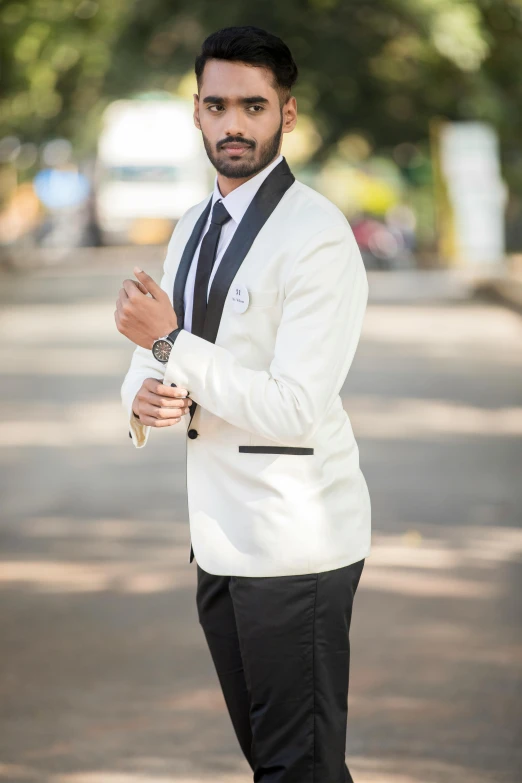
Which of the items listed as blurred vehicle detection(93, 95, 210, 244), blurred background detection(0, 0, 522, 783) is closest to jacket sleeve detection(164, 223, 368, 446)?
blurred background detection(0, 0, 522, 783)

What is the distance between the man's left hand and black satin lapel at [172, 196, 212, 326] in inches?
7.7

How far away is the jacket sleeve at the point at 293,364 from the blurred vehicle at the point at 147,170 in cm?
4692

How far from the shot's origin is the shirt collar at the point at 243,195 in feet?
9.73

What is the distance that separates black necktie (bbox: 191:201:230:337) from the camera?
2.96 meters

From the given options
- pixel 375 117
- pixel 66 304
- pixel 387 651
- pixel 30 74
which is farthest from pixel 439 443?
pixel 375 117

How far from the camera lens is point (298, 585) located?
297cm

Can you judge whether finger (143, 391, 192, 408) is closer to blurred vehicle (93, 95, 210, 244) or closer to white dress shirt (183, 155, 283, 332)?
white dress shirt (183, 155, 283, 332)

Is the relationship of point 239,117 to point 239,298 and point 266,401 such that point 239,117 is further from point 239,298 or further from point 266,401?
point 266,401

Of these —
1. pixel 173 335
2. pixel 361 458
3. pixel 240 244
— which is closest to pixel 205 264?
pixel 240 244

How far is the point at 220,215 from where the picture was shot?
9.85 feet

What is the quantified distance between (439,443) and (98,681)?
552 centimetres

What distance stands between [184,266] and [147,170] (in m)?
48.4

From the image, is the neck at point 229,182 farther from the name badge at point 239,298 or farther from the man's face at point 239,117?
the name badge at point 239,298

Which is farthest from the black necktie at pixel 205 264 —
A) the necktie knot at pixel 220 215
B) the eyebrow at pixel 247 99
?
the eyebrow at pixel 247 99
